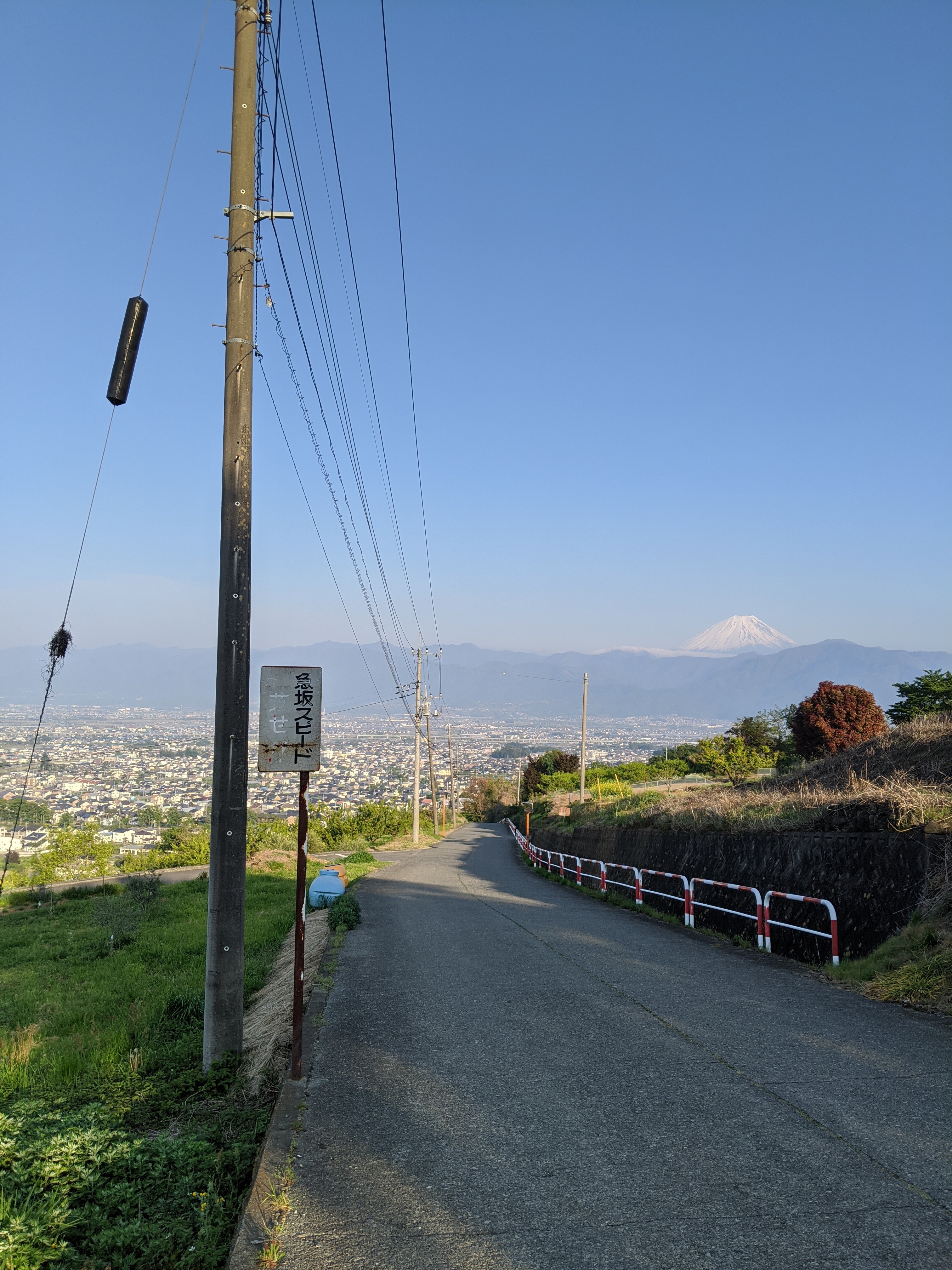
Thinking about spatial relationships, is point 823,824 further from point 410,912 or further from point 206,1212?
point 206,1212

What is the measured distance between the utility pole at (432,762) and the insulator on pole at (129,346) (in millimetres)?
40912

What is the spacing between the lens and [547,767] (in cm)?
7719

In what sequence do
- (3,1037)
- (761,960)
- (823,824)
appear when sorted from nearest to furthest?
(3,1037), (761,960), (823,824)

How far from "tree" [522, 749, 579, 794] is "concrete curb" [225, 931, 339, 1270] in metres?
65.7

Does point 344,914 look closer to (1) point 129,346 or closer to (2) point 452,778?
(1) point 129,346

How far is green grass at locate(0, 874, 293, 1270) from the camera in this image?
358cm

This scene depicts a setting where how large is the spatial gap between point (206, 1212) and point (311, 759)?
2440 millimetres

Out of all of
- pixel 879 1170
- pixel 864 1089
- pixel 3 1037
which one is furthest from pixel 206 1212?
pixel 3 1037

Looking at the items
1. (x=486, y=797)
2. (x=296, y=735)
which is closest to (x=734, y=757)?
(x=296, y=735)

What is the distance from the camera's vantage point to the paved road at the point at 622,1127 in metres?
3.24

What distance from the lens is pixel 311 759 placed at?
5195 mm

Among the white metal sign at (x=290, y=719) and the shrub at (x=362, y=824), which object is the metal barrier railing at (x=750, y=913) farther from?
the shrub at (x=362, y=824)

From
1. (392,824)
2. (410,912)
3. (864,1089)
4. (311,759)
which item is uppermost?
(311,759)

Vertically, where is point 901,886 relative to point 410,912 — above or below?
above
